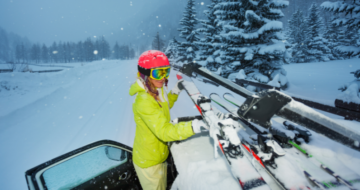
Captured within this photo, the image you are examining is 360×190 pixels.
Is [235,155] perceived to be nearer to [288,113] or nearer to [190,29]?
[288,113]

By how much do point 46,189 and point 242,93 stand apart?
2672mm

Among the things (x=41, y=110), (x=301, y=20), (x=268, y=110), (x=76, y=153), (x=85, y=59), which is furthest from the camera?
(x=85, y=59)

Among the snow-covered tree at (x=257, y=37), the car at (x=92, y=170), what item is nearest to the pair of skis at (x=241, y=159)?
the car at (x=92, y=170)

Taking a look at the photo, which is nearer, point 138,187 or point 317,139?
point 317,139

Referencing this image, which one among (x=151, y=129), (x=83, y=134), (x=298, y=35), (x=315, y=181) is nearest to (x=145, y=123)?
(x=151, y=129)

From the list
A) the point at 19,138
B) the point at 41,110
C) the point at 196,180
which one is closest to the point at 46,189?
the point at 196,180

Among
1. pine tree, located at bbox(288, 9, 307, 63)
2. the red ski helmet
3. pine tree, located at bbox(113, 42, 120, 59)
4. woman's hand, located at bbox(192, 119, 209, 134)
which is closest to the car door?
the red ski helmet

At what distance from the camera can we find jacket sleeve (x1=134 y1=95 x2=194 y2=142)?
149cm

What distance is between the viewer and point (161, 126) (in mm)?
1659

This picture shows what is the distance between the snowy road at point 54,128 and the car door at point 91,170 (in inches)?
88.7

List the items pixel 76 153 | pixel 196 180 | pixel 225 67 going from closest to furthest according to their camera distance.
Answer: pixel 196 180 → pixel 76 153 → pixel 225 67

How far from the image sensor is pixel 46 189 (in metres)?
1.76

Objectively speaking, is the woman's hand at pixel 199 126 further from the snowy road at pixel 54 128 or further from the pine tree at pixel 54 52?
the pine tree at pixel 54 52

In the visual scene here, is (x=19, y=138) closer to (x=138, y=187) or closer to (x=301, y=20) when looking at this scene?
(x=138, y=187)
